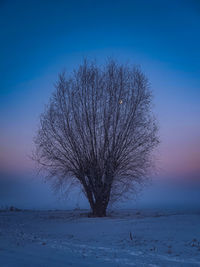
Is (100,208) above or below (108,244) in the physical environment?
above

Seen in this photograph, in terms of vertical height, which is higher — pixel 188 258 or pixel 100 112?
pixel 100 112

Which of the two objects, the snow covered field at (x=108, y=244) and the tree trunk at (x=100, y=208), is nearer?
the snow covered field at (x=108, y=244)

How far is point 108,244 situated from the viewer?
820 centimetres

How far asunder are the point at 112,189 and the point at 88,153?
7.02 ft

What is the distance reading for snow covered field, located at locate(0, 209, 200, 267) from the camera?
19.7 feet

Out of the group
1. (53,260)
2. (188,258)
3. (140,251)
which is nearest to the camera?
(53,260)

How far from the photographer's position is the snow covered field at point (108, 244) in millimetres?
5992

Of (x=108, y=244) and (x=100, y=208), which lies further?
(x=100, y=208)

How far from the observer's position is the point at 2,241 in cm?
848

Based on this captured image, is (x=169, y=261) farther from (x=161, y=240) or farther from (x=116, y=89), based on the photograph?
(x=116, y=89)

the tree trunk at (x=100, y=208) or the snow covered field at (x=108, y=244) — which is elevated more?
the tree trunk at (x=100, y=208)

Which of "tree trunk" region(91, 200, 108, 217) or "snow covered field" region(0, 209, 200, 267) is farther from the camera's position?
"tree trunk" region(91, 200, 108, 217)

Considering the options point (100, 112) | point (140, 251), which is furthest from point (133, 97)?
point (140, 251)

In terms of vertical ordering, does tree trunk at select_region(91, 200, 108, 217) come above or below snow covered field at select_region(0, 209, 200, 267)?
above
